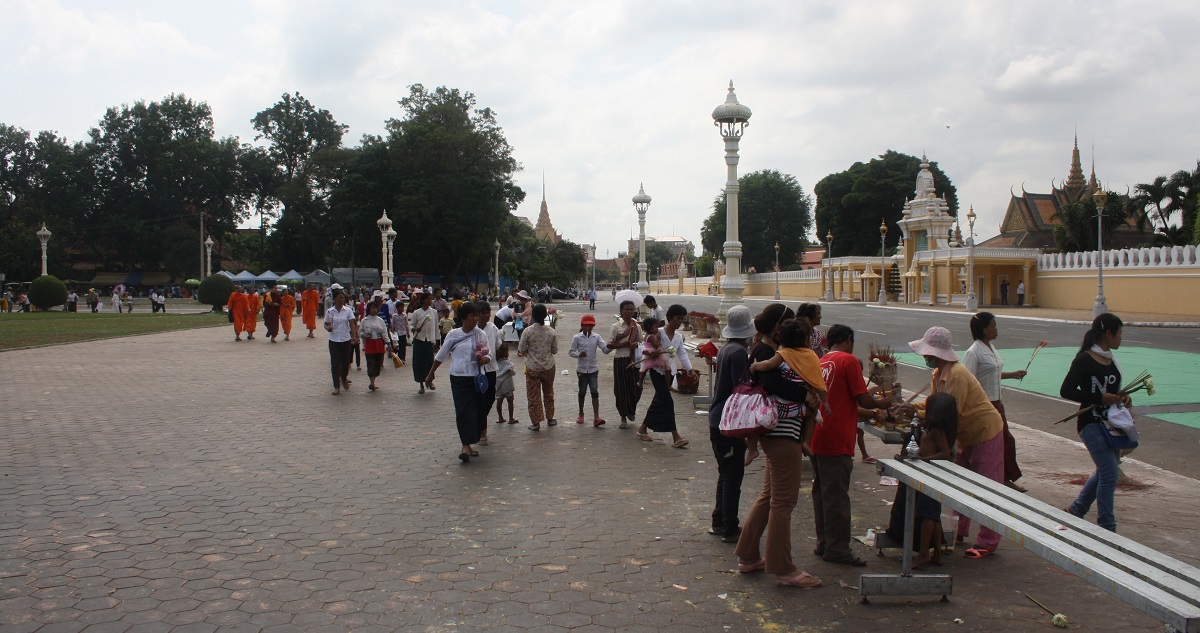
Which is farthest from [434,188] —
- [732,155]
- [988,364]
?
[988,364]

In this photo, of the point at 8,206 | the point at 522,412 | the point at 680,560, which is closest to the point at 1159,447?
the point at 680,560

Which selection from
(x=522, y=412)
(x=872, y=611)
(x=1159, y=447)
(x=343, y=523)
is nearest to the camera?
(x=872, y=611)

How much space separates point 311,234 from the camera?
2514 inches

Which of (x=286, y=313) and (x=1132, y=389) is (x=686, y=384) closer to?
(x=1132, y=389)

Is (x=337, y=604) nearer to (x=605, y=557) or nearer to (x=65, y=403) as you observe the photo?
(x=605, y=557)

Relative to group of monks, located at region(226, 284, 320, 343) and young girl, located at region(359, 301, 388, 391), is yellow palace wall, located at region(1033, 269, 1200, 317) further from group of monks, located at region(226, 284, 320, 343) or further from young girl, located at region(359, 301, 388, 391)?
group of monks, located at region(226, 284, 320, 343)

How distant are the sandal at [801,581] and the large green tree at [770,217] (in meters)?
74.3

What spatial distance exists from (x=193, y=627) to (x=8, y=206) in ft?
265

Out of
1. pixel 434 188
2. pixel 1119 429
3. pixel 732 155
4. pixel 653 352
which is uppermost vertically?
pixel 434 188

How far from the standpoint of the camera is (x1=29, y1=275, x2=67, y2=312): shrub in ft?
125

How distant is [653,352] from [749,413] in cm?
385

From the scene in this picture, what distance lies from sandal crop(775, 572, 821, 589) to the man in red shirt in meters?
0.41

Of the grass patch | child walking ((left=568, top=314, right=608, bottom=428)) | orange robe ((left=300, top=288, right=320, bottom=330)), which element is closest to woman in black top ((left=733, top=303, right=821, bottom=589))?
child walking ((left=568, top=314, right=608, bottom=428))

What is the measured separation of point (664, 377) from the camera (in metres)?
7.90
